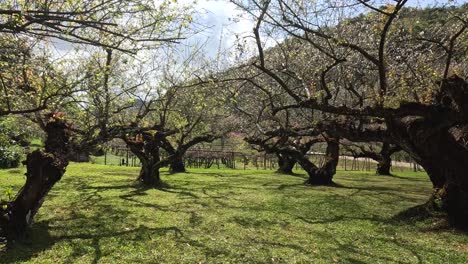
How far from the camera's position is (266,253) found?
629 centimetres

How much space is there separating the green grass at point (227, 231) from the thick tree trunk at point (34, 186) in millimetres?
353

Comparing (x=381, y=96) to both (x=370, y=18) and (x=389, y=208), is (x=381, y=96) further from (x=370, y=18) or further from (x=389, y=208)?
(x=389, y=208)

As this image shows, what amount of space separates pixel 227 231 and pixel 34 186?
3774 millimetres

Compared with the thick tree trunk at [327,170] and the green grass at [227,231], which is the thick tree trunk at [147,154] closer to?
the green grass at [227,231]

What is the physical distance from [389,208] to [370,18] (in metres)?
5.44

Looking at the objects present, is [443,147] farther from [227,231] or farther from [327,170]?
[327,170]

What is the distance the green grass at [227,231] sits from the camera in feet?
20.0

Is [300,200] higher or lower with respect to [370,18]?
lower

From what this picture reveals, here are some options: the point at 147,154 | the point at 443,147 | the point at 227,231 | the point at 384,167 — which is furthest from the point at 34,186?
the point at 384,167

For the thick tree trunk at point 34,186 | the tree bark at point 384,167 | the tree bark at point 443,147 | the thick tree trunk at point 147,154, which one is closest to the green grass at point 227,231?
the thick tree trunk at point 34,186

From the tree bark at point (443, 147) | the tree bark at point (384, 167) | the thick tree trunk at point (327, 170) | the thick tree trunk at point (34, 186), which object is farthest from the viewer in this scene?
the tree bark at point (384, 167)

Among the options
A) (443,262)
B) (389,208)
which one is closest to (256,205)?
(389,208)

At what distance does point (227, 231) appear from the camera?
304 inches

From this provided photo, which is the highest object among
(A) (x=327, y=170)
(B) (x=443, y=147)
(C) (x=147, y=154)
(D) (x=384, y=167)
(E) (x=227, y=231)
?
(B) (x=443, y=147)
